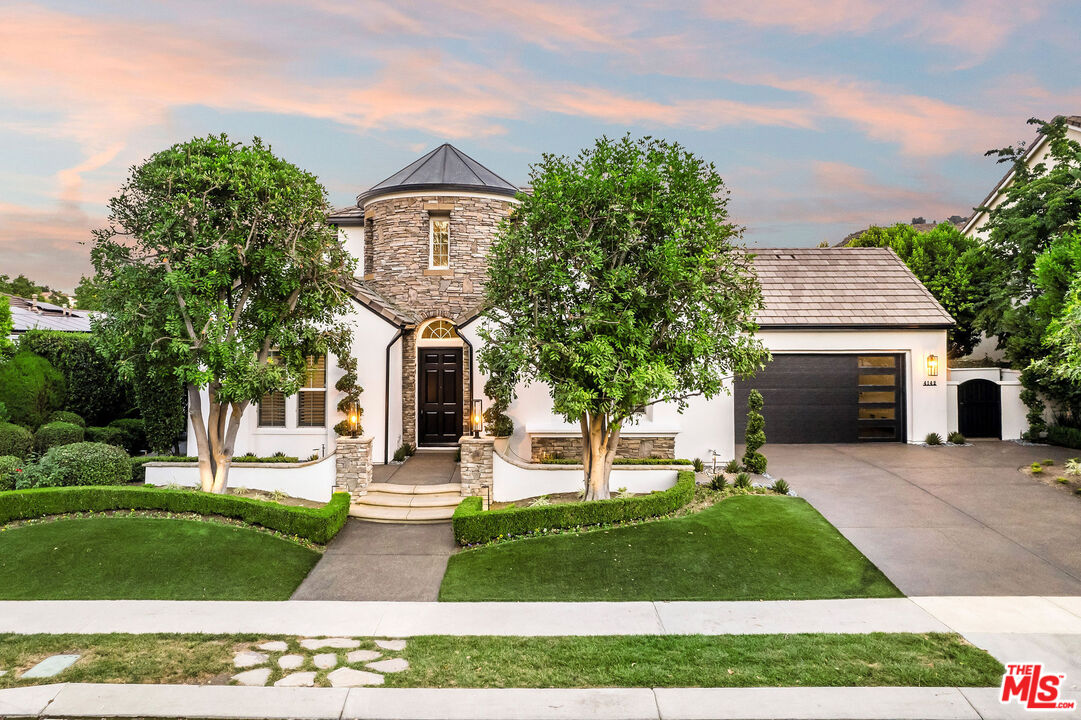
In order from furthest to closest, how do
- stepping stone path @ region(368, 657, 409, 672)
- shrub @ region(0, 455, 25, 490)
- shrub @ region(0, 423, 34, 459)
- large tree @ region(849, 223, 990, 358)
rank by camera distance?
large tree @ region(849, 223, 990, 358)
shrub @ region(0, 423, 34, 459)
shrub @ region(0, 455, 25, 490)
stepping stone path @ region(368, 657, 409, 672)

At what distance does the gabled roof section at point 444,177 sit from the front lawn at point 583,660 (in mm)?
12792

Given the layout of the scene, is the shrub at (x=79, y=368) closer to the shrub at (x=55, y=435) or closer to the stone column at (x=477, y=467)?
the shrub at (x=55, y=435)

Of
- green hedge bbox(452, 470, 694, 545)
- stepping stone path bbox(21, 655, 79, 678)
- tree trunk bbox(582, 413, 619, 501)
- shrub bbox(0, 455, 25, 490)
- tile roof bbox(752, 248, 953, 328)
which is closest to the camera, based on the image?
stepping stone path bbox(21, 655, 79, 678)

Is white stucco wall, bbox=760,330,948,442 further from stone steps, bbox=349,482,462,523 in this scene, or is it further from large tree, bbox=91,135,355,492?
large tree, bbox=91,135,355,492

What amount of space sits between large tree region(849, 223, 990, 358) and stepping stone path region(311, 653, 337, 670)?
21.0m

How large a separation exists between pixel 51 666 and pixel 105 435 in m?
11.5

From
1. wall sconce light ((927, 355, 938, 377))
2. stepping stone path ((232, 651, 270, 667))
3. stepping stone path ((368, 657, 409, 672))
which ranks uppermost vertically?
wall sconce light ((927, 355, 938, 377))

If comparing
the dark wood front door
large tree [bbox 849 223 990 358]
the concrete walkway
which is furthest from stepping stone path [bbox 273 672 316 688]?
large tree [bbox 849 223 990 358]

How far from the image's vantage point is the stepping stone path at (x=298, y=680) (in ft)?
18.7

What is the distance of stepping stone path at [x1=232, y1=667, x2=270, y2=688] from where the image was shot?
575cm

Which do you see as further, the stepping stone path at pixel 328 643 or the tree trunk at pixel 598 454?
the tree trunk at pixel 598 454

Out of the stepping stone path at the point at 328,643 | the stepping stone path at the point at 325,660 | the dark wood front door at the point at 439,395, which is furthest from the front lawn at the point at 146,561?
the dark wood front door at the point at 439,395

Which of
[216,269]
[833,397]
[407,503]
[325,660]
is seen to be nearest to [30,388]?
[216,269]

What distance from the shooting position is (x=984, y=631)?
6793 mm
